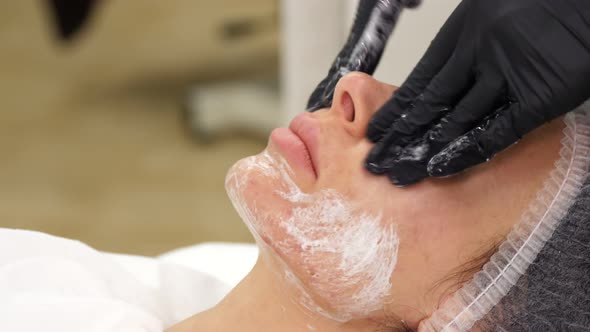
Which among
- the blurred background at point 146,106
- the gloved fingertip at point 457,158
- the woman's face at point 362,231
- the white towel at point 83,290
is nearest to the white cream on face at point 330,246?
the woman's face at point 362,231

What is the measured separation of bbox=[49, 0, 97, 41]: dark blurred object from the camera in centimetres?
327

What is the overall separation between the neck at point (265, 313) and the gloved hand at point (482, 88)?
238 mm

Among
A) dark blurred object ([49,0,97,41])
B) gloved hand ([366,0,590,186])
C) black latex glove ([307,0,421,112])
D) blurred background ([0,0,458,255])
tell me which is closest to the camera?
gloved hand ([366,0,590,186])

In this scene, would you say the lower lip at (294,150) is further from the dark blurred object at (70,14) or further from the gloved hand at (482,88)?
the dark blurred object at (70,14)

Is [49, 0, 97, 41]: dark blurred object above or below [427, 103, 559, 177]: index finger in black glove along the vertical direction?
below

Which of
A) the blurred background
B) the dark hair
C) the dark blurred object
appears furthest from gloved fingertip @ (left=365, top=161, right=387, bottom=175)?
the dark blurred object

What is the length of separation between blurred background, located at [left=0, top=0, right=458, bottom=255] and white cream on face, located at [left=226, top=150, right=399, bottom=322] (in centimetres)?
97

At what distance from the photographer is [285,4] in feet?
6.95

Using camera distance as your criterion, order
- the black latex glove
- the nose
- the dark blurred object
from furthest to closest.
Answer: the dark blurred object, the black latex glove, the nose

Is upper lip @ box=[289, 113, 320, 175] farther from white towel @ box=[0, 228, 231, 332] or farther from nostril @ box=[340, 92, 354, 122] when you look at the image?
white towel @ box=[0, 228, 231, 332]

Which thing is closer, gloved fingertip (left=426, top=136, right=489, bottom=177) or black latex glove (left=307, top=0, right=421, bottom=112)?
gloved fingertip (left=426, top=136, right=489, bottom=177)

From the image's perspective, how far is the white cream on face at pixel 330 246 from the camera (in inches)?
42.2

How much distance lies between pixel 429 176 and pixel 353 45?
32 centimetres

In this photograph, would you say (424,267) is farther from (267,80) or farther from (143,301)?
(267,80)
